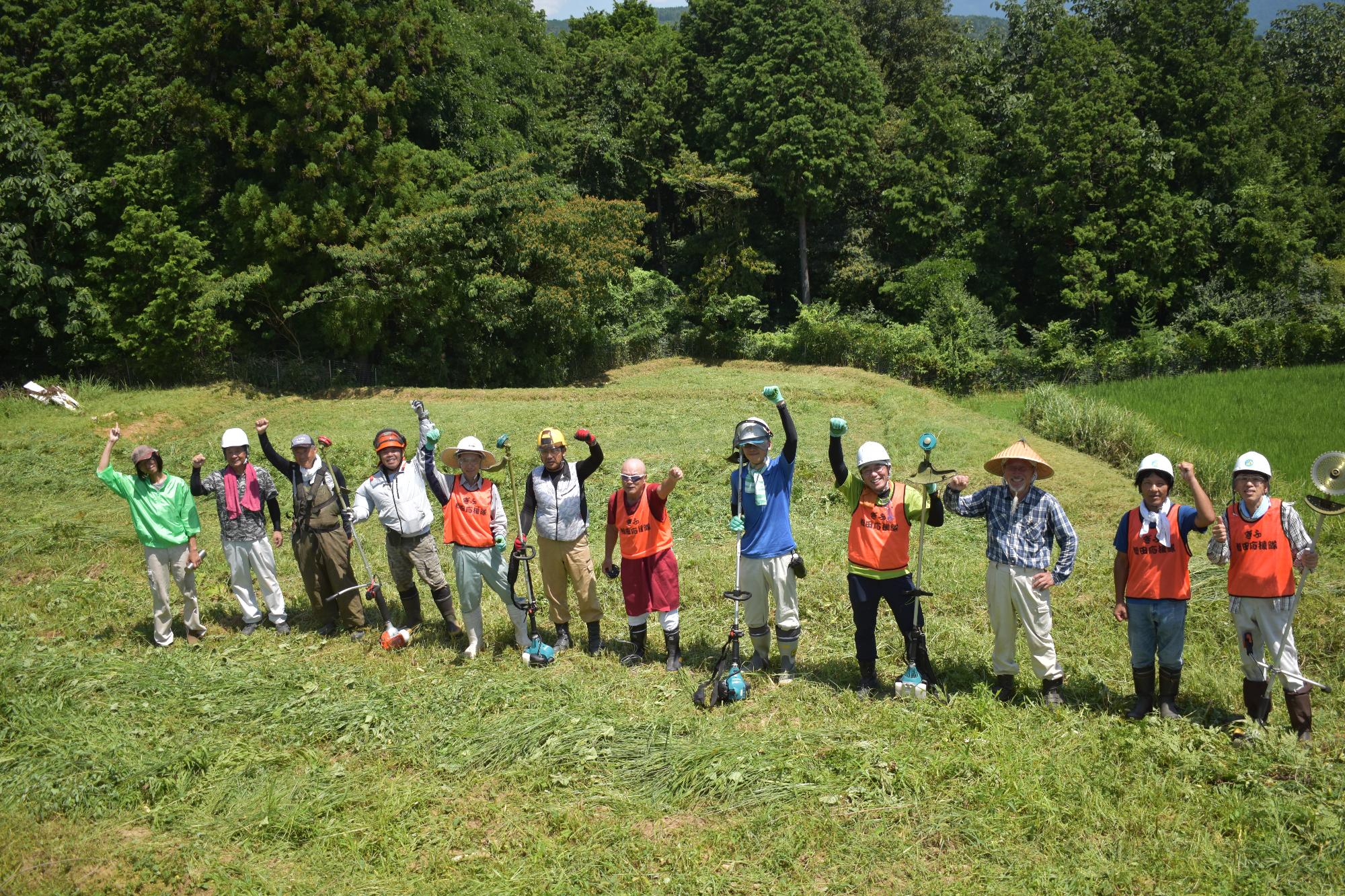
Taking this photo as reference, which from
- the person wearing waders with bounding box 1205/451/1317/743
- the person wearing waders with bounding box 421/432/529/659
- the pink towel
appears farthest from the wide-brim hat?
the person wearing waders with bounding box 1205/451/1317/743

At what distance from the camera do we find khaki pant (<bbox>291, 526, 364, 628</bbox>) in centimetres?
937

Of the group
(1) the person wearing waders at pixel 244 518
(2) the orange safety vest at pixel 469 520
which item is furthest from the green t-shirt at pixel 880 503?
(1) the person wearing waders at pixel 244 518

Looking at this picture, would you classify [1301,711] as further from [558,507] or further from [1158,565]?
[558,507]

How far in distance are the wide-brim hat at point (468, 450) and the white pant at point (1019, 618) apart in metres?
4.45

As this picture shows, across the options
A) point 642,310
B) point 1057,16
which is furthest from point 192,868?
point 1057,16

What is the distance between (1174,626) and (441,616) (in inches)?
275

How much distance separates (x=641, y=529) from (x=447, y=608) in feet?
7.79

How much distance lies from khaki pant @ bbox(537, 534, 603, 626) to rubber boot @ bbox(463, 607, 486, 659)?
0.69 meters

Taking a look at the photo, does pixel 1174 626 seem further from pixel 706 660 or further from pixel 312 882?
pixel 312 882

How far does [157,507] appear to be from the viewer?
927 centimetres

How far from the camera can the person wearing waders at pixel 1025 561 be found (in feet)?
23.0

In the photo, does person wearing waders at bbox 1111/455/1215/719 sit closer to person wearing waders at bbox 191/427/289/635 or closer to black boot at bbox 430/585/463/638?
black boot at bbox 430/585/463/638

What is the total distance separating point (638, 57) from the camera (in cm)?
3981

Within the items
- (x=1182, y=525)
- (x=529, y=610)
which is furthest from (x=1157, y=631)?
(x=529, y=610)
